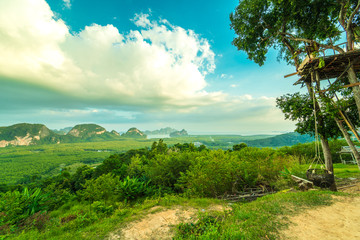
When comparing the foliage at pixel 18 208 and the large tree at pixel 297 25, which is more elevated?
the large tree at pixel 297 25

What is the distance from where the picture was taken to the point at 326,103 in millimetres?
4828

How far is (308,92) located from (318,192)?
4201 millimetres

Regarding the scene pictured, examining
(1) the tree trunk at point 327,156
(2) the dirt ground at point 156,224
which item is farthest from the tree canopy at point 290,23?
(2) the dirt ground at point 156,224

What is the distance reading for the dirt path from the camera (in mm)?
3109

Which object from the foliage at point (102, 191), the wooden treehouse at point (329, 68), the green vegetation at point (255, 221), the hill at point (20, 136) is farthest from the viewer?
the hill at point (20, 136)

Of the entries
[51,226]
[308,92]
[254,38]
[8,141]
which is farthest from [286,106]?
[8,141]

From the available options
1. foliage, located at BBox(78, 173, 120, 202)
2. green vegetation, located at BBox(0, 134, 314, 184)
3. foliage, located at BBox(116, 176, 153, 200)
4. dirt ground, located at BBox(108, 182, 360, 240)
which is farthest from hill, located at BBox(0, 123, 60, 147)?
dirt ground, located at BBox(108, 182, 360, 240)

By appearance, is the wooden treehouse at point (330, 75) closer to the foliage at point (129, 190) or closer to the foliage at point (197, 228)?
the foliage at point (197, 228)

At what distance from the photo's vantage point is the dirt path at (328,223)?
3109 millimetres

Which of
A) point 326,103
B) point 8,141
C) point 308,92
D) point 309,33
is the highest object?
point 309,33

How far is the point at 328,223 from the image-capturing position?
3518mm

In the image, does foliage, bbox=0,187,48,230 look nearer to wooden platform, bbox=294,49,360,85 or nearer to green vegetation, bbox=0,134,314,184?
wooden platform, bbox=294,49,360,85

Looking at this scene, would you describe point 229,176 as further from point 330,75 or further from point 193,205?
point 330,75

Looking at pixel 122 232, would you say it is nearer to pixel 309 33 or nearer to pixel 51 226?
pixel 51 226
